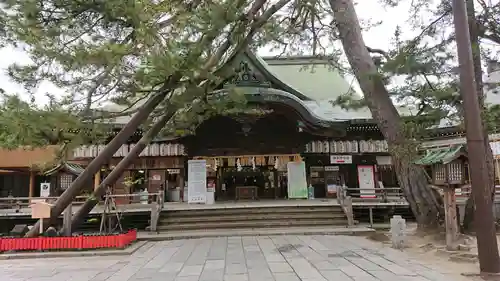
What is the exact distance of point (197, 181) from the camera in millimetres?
16688

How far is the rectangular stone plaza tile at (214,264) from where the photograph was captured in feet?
22.9

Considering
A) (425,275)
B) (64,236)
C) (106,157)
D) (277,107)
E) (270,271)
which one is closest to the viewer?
(425,275)

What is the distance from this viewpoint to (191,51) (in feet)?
19.9

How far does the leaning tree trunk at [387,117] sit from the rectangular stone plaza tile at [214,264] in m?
5.17

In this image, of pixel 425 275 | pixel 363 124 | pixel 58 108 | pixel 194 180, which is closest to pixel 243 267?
pixel 425 275

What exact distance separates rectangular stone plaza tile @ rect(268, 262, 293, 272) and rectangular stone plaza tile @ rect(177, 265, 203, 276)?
1.30 m

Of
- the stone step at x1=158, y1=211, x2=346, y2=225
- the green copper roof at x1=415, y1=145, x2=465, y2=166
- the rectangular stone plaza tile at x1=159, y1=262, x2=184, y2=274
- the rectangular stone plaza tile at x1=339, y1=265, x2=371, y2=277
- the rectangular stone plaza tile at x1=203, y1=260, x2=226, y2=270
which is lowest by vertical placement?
the rectangular stone plaza tile at x1=159, y1=262, x2=184, y2=274

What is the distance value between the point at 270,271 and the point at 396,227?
12.7ft

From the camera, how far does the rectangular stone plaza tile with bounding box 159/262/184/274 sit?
22.5 feet

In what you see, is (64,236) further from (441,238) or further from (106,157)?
(441,238)

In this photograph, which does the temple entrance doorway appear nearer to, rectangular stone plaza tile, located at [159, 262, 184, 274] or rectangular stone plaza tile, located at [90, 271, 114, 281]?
rectangular stone plaza tile, located at [159, 262, 184, 274]

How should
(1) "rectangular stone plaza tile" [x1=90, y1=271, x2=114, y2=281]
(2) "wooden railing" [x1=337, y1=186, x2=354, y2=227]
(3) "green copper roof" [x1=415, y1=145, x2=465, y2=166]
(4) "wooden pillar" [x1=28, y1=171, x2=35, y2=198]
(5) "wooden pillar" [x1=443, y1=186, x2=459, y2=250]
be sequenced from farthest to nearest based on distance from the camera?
(4) "wooden pillar" [x1=28, y1=171, x2=35, y2=198] < (2) "wooden railing" [x1=337, y1=186, x2=354, y2=227] < (5) "wooden pillar" [x1=443, y1=186, x2=459, y2=250] < (3) "green copper roof" [x1=415, y1=145, x2=465, y2=166] < (1) "rectangular stone plaza tile" [x1=90, y1=271, x2=114, y2=281]

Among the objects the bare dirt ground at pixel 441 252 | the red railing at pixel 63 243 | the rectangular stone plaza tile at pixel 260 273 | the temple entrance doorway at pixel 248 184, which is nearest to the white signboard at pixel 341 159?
the temple entrance doorway at pixel 248 184

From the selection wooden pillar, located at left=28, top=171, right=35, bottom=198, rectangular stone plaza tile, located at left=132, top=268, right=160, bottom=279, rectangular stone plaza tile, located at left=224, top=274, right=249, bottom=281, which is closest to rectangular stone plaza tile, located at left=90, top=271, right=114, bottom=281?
rectangular stone plaza tile, located at left=132, top=268, right=160, bottom=279
